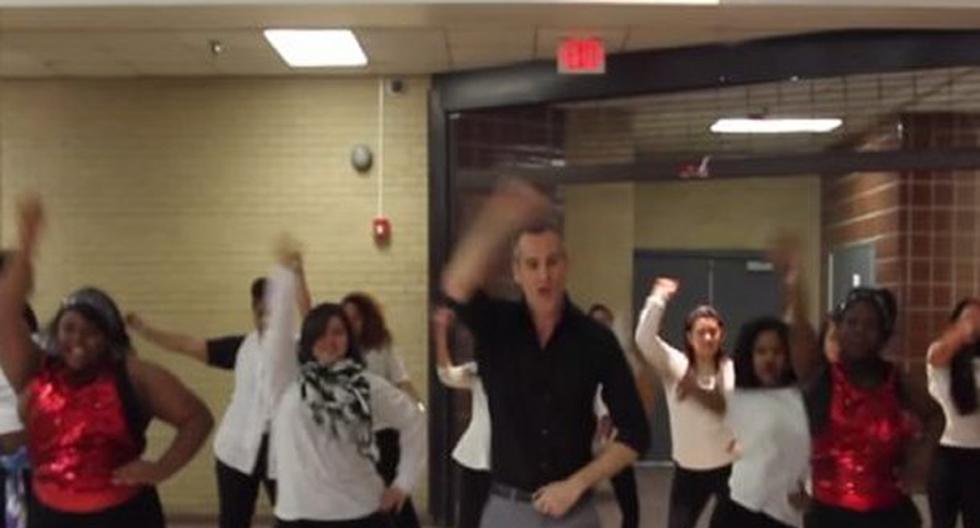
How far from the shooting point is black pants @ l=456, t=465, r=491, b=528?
658cm

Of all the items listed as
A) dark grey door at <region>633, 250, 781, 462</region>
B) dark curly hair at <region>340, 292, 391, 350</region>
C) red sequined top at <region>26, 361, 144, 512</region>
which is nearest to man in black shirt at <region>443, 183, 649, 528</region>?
red sequined top at <region>26, 361, 144, 512</region>

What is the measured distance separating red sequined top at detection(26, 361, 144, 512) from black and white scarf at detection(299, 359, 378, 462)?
689mm

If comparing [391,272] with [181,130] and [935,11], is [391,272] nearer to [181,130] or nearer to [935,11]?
[181,130]

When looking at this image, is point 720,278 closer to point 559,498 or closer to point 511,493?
point 511,493

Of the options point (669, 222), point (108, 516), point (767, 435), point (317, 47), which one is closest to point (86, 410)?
point (108, 516)

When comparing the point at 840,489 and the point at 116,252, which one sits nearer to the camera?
the point at 840,489

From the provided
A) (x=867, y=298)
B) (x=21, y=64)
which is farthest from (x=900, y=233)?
(x=21, y=64)

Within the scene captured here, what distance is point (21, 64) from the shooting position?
883 cm

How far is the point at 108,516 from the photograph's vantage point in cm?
420

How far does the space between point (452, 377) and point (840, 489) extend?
277 cm

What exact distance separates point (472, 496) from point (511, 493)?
9.73 ft

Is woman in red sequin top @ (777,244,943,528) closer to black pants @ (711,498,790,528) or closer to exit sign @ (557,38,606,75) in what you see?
black pants @ (711,498,790,528)

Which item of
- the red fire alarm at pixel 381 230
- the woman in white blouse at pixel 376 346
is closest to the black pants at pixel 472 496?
the woman in white blouse at pixel 376 346

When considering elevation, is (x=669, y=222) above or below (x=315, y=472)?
above
